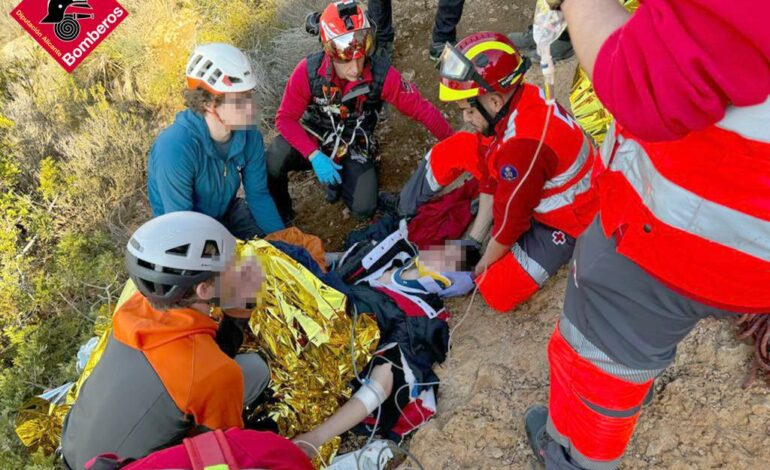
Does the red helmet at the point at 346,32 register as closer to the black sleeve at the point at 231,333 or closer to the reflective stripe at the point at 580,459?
the black sleeve at the point at 231,333

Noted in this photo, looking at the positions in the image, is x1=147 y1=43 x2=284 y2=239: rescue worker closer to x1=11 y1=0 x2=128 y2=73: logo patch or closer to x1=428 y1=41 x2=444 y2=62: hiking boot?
x1=428 y1=41 x2=444 y2=62: hiking boot

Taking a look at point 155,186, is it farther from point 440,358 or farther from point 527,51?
point 527,51

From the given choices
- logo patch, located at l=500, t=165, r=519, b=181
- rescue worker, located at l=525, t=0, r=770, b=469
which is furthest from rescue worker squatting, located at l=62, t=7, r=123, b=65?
rescue worker, located at l=525, t=0, r=770, b=469

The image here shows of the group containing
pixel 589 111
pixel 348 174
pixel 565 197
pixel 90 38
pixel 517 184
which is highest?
pixel 90 38

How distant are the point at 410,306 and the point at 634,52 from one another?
2.44m

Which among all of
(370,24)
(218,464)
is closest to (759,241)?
(218,464)

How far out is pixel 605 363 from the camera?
1.77 metres

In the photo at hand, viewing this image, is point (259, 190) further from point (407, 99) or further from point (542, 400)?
point (542, 400)

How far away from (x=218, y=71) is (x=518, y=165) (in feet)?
6.12

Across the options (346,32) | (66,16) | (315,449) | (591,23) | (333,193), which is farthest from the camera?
(66,16)

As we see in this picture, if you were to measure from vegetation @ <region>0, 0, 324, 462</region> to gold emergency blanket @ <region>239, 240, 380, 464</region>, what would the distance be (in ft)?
5.80

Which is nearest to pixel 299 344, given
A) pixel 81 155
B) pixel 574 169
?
pixel 574 169

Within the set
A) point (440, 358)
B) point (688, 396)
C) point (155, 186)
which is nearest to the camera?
point (688, 396)

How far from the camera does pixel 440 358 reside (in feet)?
11.0
